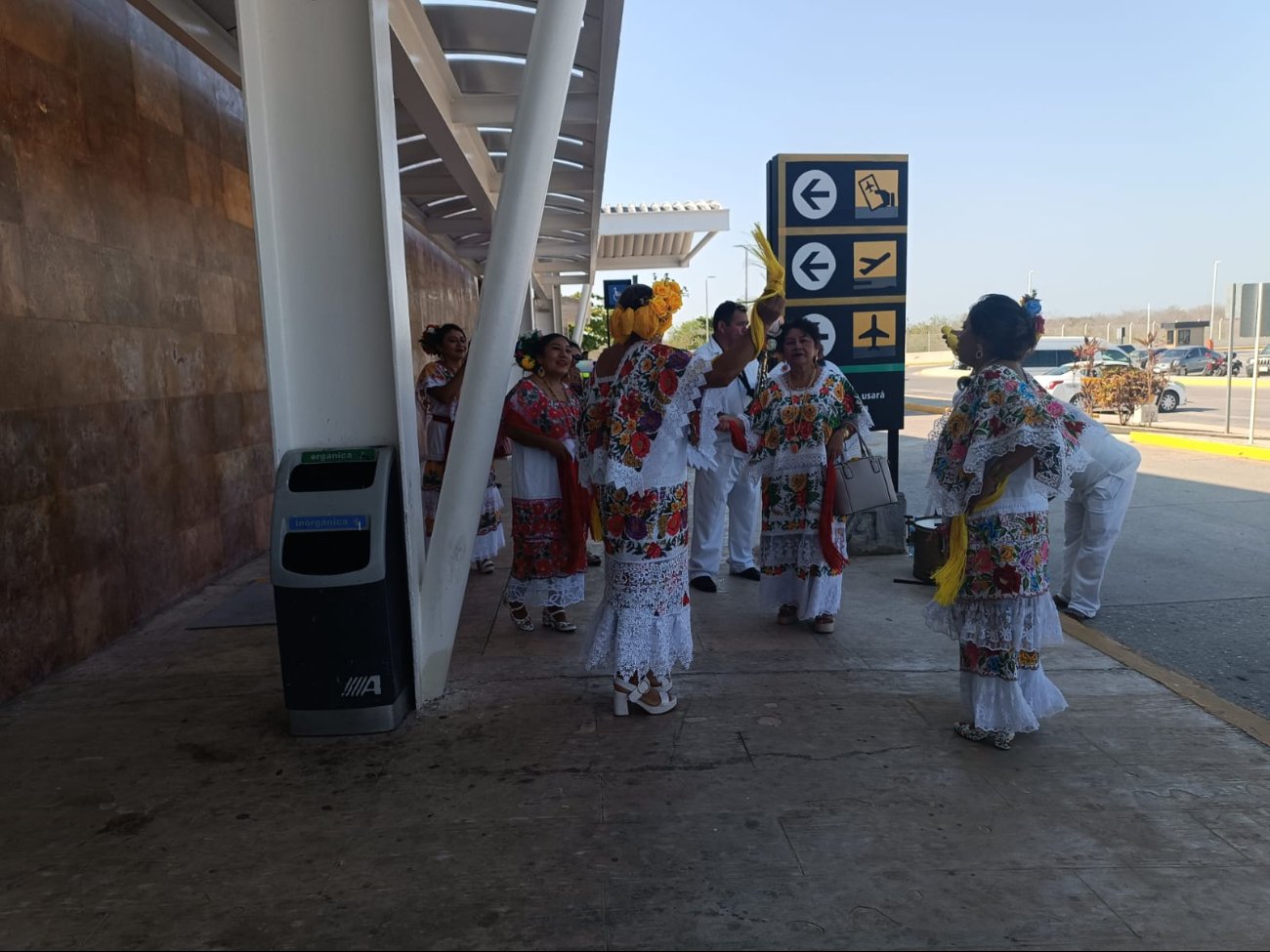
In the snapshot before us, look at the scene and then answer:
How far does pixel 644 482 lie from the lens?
3.54 metres

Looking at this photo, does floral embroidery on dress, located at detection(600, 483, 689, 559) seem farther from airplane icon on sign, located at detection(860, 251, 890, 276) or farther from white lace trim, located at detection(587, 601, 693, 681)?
airplane icon on sign, located at detection(860, 251, 890, 276)

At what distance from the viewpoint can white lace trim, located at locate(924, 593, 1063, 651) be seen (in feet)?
10.8

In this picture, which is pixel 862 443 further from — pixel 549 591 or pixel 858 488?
pixel 549 591

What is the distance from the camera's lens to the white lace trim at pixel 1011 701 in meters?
3.33

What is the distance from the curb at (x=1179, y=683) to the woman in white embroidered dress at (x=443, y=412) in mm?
3783

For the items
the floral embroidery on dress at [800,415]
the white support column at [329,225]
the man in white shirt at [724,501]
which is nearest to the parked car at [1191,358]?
the man in white shirt at [724,501]

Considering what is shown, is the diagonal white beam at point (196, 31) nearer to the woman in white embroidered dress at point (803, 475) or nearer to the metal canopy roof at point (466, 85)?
the metal canopy roof at point (466, 85)

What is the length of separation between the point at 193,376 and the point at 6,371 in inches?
71.8

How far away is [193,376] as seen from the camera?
5660 millimetres

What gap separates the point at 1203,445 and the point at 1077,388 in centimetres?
557

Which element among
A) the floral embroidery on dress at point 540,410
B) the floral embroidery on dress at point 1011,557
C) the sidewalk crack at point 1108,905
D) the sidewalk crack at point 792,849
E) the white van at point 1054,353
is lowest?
the sidewalk crack at point 1108,905

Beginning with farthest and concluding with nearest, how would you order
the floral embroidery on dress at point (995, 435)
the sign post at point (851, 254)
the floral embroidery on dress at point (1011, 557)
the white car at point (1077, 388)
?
1. the white car at point (1077, 388)
2. the sign post at point (851, 254)
3. the floral embroidery on dress at point (1011, 557)
4. the floral embroidery on dress at point (995, 435)

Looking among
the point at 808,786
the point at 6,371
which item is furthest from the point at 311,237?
the point at 808,786

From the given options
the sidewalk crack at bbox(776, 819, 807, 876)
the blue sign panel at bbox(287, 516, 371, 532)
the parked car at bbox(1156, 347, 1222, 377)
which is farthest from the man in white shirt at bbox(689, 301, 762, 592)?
the parked car at bbox(1156, 347, 1222, 377)
